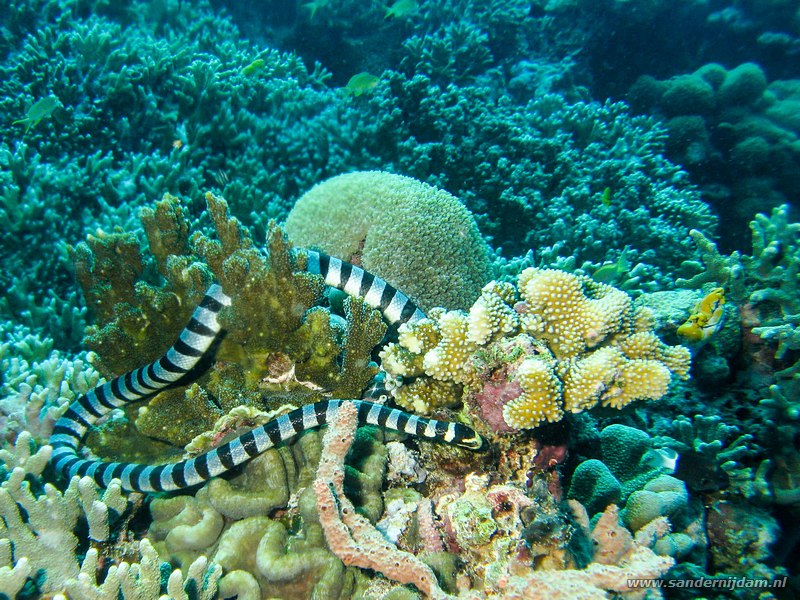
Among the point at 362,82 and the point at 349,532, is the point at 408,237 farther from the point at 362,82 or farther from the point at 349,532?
the point at 362,82

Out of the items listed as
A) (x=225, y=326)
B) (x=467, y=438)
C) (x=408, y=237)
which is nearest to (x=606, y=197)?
(x=408, y=237)

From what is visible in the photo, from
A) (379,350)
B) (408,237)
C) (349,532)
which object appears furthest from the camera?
(408,237)

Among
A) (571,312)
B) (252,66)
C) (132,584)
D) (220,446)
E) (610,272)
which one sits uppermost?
(252,66)

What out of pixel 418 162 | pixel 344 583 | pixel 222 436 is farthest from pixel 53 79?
pixel 344 583

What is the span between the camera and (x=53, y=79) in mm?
6793

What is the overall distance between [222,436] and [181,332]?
823mm

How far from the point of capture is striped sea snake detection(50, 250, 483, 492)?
2535mm

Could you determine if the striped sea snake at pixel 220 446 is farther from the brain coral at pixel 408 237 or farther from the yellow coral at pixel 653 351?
the yellow coral at pixel 653 351

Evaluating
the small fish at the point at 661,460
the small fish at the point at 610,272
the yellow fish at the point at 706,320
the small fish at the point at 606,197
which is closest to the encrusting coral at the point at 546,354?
the small fish at the point at 661,460

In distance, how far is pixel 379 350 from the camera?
11.4ft

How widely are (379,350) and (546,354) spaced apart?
1.53 m

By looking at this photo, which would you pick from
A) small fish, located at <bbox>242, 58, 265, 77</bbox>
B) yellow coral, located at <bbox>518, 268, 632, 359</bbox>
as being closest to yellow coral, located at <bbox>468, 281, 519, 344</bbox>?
yellow coral, located at <bbox>518, 268, 632, 359</bbox>

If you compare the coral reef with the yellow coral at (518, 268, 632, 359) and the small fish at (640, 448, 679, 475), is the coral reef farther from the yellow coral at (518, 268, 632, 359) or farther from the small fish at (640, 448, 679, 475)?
the yellow coral at (518, 268, 632, 359)

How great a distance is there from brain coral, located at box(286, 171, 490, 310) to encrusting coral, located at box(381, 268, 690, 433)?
1.46 m
